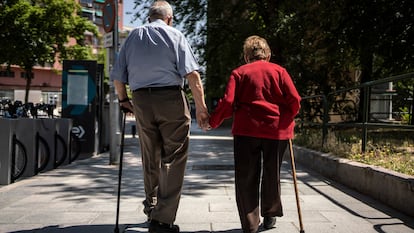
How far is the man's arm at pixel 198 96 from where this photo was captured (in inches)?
137

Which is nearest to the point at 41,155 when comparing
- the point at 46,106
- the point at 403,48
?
the point at 403,48

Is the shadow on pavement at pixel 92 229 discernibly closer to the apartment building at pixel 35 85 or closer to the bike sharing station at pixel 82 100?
the bike sharing station at pixel 82 100

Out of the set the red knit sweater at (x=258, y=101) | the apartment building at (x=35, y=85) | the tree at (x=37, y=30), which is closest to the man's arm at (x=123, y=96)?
the red knit sweater at (x=258, y=101)

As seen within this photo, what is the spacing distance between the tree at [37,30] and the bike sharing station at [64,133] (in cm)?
1841

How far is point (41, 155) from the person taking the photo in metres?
7.40

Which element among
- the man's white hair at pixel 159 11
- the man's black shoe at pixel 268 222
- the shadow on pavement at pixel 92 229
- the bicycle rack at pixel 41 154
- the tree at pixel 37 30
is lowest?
the shadow on pavement at pixel 92 229

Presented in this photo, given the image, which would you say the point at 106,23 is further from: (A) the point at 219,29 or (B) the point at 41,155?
(A) the point at 219,29

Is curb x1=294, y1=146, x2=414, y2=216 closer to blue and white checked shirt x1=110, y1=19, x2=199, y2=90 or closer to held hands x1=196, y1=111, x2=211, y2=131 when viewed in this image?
held hands x1=196, y1=111, x2=211, y2=131

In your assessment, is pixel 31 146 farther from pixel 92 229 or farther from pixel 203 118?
pixel 203 118

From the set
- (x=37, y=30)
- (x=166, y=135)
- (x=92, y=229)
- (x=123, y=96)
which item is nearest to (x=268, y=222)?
(x=166, y=135)

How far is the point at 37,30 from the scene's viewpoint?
2769 cm

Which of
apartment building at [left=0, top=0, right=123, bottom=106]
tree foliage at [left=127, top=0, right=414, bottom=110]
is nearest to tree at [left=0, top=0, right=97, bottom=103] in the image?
tree foliage at [left=127, top=0, right=414, bottom=110]

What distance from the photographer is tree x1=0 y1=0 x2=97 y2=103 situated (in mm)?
26641

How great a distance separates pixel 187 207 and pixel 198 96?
1.66m
